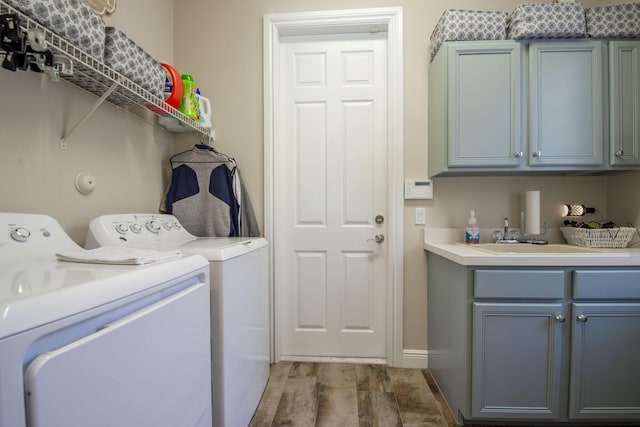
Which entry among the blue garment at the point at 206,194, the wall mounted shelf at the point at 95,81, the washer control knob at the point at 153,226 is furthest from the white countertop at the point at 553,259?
the wall mounted shelf at the point at 95,81

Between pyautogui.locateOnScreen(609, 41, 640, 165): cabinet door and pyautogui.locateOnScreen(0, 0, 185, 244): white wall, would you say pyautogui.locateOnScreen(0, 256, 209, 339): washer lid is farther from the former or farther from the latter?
pyautogui.locateOnScreen(609, 41, 640, 165): cabinet door

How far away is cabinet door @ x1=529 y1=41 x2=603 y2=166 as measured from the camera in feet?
5.42

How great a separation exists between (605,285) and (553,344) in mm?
356

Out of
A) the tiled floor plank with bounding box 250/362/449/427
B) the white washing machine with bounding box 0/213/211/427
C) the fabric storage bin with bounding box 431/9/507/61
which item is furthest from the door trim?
the white washing machine with bounding box 0/213/211/427

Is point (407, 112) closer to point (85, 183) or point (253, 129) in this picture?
point (253, 129)

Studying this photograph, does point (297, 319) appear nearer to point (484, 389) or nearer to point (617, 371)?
point (484, 389)

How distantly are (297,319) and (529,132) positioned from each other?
1.83 m

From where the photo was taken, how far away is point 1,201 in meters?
1.07

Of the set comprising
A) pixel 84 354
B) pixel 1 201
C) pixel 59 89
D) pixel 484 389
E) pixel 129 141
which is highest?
pixel 59 89

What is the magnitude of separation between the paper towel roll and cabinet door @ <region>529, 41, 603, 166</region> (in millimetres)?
238

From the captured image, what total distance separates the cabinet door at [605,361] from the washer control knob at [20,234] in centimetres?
215

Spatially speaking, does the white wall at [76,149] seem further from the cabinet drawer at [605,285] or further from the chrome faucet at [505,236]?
A: the cabinet drawer at [605,285]

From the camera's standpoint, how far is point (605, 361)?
140cm

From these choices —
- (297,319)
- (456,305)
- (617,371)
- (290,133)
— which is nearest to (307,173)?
(290,133)
